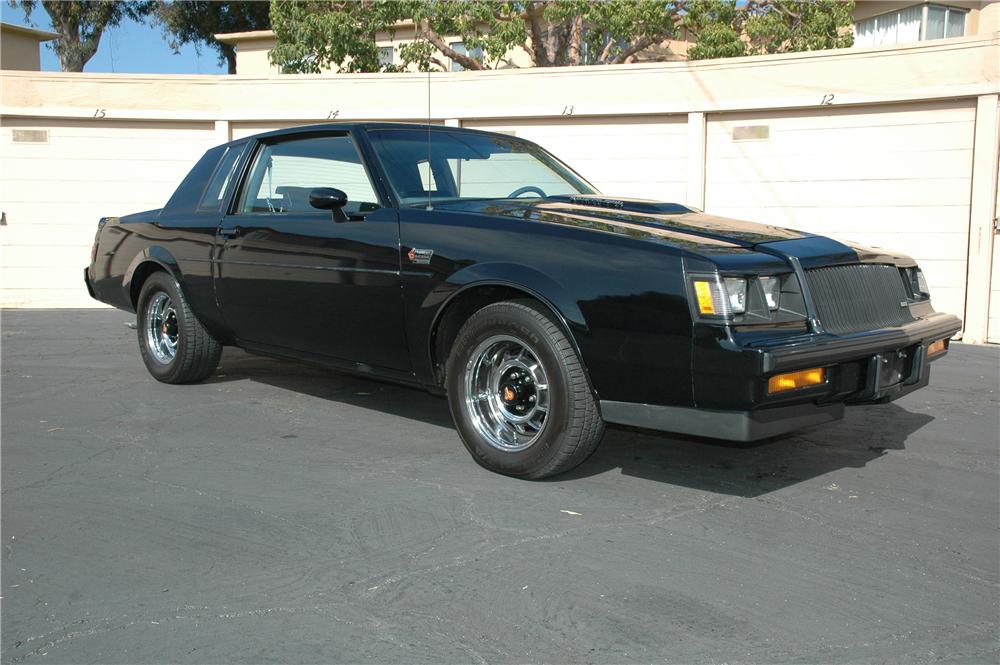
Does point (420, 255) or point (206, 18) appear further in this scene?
point (206, 18)

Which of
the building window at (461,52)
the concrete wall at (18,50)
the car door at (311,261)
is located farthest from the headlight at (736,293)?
the concrete wall at (18,50)

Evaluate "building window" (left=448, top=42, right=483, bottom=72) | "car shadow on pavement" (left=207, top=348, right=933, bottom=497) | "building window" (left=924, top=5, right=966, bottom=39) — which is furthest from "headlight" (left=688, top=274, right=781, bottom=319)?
"building window" (left=924, top=5, right=966, bottom=39)

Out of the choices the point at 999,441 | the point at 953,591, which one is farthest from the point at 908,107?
the point at 953,591

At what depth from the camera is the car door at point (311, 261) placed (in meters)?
4.73

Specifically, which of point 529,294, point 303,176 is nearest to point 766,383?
point 529,294

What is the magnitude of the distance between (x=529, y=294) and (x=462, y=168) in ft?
4.44

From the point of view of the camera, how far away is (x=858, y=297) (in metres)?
4.15

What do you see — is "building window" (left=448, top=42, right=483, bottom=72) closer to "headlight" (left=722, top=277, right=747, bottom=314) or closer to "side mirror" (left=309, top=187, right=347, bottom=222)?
"side mirror" (left=309, top=187, right=347, bottom=222)

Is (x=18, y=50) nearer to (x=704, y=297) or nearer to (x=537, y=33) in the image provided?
(x=537, y=33)

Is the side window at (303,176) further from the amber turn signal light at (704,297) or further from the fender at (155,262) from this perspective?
the amber turn signal light at (704,297)

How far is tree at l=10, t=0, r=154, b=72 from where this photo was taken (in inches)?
1176

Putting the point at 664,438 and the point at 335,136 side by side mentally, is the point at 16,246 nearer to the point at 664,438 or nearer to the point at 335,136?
the point at 335,136

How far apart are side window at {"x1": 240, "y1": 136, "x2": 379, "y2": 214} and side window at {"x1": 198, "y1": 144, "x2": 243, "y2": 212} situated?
0.22 m

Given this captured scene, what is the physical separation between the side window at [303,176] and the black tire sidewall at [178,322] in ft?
3.08
